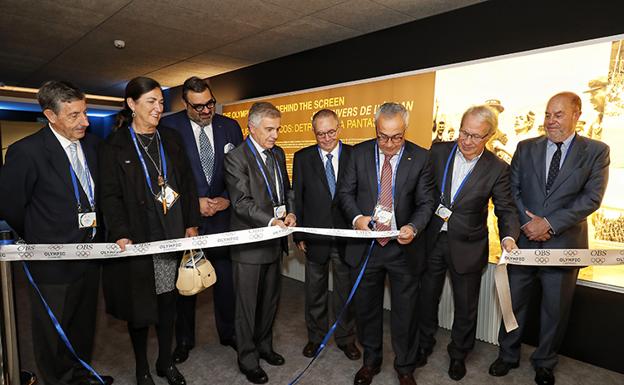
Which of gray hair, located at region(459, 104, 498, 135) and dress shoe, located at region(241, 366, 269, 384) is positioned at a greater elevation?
gray hair, located at region(459, 104, 498, 135)

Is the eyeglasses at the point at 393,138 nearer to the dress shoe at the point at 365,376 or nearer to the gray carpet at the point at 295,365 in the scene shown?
the dress shoe at the point at 365,376

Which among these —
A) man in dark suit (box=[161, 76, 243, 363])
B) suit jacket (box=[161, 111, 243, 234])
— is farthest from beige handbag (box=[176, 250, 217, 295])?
suit jacket (box=[161, 111, 243, 234])

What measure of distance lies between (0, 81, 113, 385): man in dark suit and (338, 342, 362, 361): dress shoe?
1970 millimetres

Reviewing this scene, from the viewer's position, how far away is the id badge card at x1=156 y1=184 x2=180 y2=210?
238cm

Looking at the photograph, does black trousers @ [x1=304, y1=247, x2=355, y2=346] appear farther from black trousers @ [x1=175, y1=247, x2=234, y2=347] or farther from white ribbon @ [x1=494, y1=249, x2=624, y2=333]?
white ribbon @ [x1=494, y1=249, x2=624, y2=333]

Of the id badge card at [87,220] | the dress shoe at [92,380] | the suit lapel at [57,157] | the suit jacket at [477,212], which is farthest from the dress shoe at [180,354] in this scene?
the suit jacket at [477,212]

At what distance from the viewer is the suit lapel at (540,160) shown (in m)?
2.75

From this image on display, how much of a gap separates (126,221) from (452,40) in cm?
318

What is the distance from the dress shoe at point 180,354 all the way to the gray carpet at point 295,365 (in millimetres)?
47

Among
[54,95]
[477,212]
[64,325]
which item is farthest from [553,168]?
[64,325]

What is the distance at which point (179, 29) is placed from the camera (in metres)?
4.33

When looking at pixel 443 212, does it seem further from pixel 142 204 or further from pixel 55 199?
pixel 55 199

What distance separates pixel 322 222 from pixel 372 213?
0.69 meters

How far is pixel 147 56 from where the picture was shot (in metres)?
5.55
